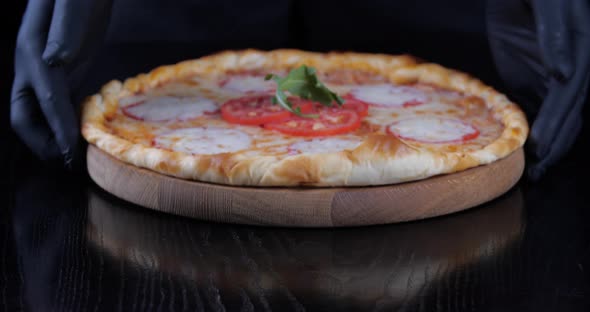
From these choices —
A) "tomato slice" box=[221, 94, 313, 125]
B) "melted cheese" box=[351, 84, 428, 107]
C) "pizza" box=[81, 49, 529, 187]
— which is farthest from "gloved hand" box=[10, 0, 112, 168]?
"melted cheese" box=[351, 84, 428, 107]

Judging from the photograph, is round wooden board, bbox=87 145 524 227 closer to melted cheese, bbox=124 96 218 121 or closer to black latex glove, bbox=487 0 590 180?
black latex glove, bbox=487 0 590 180

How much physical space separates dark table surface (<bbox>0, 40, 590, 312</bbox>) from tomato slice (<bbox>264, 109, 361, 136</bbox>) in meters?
0.38

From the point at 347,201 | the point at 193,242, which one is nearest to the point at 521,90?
the point at 347,201

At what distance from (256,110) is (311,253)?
2.23ft

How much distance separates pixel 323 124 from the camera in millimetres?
2186

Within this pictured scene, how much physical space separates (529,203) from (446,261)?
425mm

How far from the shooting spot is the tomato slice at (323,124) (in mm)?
2150

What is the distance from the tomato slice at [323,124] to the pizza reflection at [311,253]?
38 cm

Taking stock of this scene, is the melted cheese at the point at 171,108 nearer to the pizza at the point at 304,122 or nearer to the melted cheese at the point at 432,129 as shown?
the pizza at the point at 304,122

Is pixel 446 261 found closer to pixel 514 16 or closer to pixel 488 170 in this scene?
pixel 488 170

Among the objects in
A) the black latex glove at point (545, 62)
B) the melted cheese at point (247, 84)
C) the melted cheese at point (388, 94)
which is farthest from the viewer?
the melted cheese at point (247, 84)

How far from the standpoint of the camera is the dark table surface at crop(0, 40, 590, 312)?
60.3 inches

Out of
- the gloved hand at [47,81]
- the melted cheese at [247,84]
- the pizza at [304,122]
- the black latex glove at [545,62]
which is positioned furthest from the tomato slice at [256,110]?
the black latex glove at [545,62]

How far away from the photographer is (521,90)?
242cm
